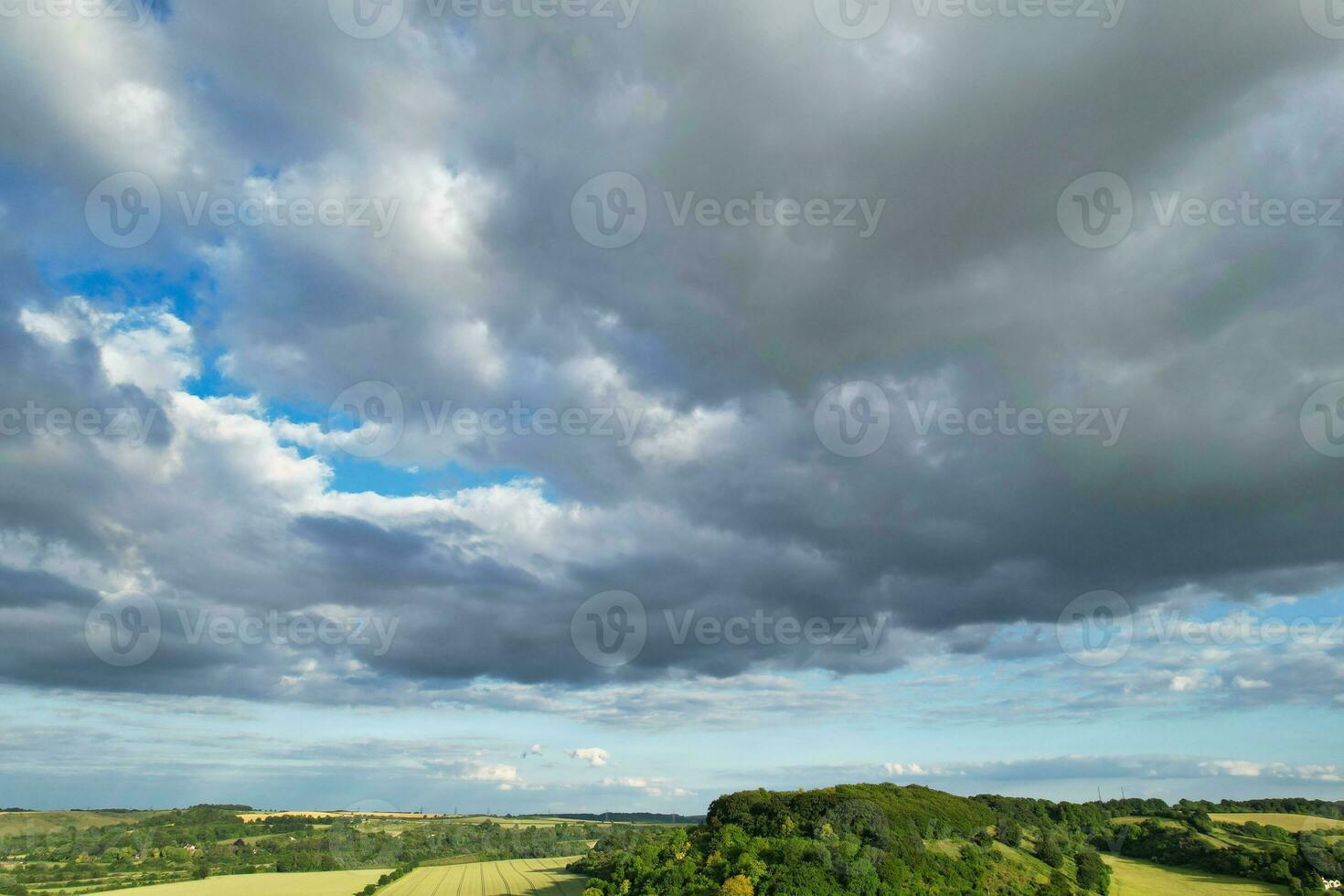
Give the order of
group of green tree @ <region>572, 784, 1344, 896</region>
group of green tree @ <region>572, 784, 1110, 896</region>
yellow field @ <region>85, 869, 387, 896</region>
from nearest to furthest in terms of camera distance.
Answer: group of green tree @ <region>572, 784, 1110, 896</region>, group of green tree @ <region>572, 784, 1344, 896</region>, yellow field @ <region>85, 869, 387, 896</region>

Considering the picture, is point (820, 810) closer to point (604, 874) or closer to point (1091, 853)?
point (604, 874)

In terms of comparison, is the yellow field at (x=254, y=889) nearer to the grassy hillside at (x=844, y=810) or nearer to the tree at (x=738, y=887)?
the grassy hillside at (x=844, y=810)

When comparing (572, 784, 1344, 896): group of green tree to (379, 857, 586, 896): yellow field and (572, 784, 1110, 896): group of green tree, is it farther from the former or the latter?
(379, 857, 586, 896): yellow field

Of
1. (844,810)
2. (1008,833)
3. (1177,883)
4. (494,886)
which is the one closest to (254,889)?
(494,886)

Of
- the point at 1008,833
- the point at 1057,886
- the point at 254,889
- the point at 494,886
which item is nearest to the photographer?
the point at 1057,886

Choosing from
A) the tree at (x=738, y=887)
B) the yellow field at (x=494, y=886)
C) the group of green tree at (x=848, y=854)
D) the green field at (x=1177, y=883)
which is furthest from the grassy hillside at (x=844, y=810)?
the yellow field at (x=494, y=886)

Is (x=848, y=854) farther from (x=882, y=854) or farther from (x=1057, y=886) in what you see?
(x=1057, y=886)

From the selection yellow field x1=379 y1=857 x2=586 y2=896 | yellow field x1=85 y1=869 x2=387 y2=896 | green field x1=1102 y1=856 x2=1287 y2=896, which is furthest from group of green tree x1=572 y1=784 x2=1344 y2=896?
yellow field x1=85 y1=869 x2=387 y2=896

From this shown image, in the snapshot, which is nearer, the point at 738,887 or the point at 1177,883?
the point at 738,887

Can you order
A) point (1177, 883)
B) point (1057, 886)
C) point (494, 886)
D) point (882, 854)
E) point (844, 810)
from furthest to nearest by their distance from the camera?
point (494, 886) → point (1177, 883) → point (1057, 886) → point (844, 810) → point (882, 854)

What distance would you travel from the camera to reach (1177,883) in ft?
492

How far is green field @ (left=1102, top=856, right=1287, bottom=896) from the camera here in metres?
140

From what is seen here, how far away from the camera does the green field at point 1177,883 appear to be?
458 feet

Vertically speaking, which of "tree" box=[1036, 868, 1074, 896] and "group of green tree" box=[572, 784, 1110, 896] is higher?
"group of green tree" box=[572, 784, 1110, 896]
